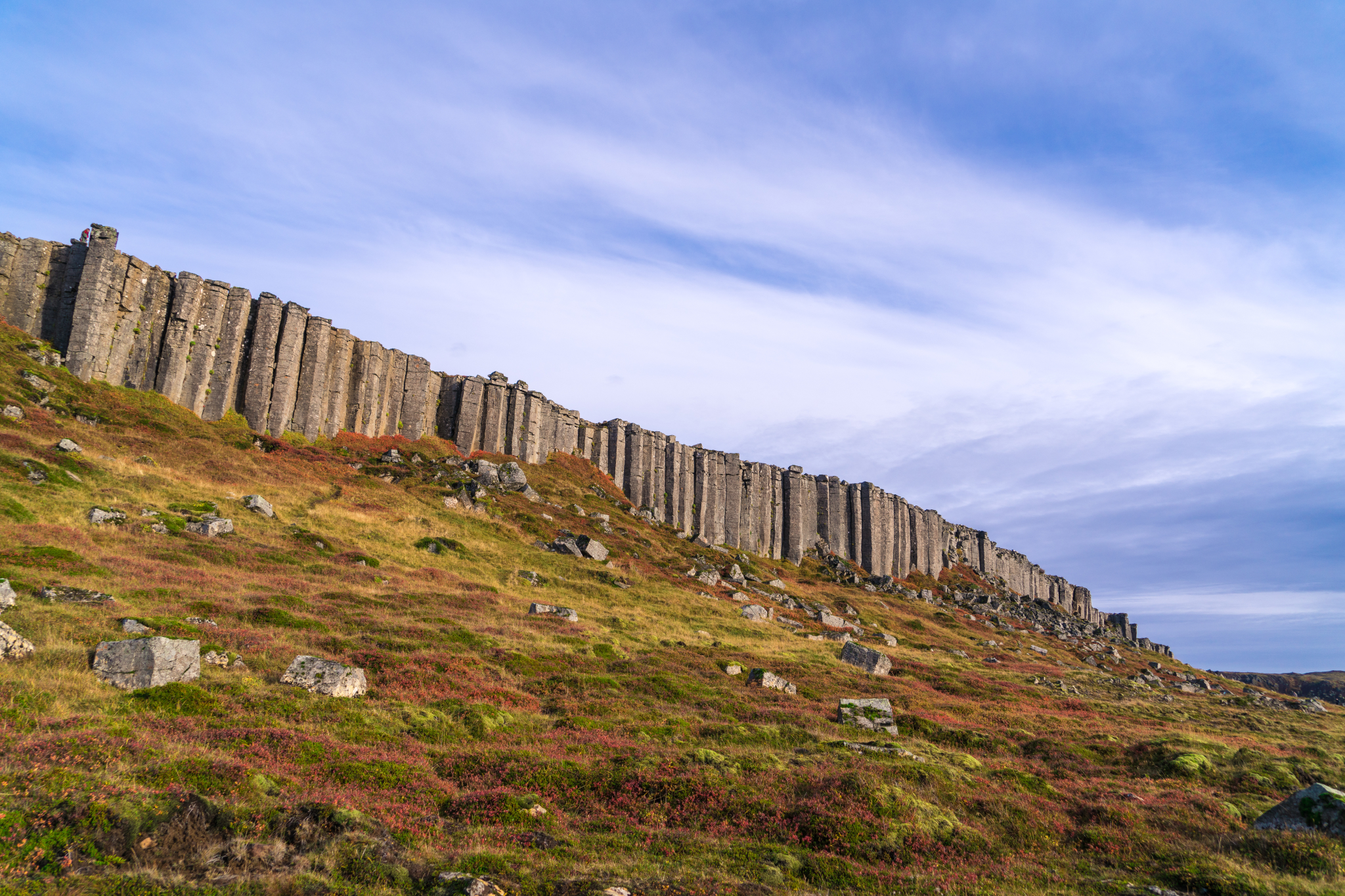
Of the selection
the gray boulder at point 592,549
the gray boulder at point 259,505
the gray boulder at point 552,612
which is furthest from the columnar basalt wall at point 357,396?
the gray boulder at point 552,612

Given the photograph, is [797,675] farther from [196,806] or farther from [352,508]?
[352,508]

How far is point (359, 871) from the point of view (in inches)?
449

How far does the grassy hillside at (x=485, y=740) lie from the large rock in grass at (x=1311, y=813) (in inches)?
52.4

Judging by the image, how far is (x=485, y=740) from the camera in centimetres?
2195

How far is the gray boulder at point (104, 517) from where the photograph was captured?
124ft

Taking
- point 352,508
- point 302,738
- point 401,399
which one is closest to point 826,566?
point 401,399

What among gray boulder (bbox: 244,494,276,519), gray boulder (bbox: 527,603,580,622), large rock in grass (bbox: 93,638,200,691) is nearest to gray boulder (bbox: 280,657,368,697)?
large rock in grass (bbox: 93,638,200,691)

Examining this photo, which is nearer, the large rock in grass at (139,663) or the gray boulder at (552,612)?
the large rock in grass at (139,663)

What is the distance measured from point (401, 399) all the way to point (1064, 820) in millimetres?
78415

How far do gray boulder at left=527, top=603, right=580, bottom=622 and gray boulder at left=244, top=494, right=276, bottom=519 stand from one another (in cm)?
2125

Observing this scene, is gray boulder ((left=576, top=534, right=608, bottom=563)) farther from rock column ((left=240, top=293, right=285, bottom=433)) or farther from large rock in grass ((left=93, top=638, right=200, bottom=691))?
large rock in grass ((left=93, top=638, right=200, bottom=691))

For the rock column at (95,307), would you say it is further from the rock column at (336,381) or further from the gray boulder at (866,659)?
the gray boulder at (866,659)

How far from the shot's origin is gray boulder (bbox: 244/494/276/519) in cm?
4925

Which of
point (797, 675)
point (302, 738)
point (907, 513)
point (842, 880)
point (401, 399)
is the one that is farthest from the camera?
point (907, 513)
